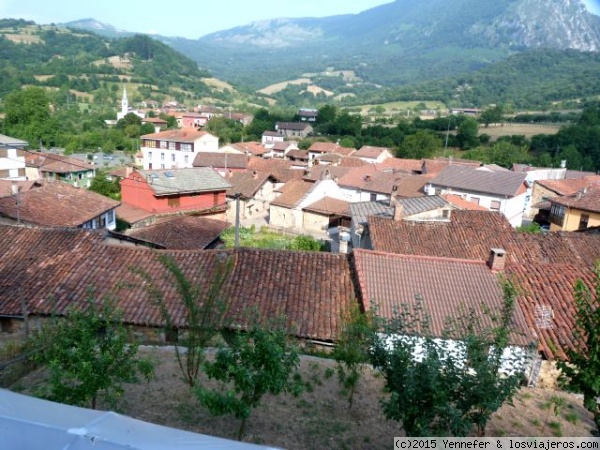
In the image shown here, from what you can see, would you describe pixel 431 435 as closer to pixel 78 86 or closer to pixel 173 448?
pixel 173 448

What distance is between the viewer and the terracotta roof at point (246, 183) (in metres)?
37.8

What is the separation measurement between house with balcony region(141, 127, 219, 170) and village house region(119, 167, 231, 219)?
22.8 m

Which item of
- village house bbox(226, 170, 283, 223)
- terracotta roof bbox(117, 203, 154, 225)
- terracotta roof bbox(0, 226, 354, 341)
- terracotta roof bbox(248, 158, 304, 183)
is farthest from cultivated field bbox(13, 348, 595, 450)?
terracotta roof bbox(248, 158, 304, 183)

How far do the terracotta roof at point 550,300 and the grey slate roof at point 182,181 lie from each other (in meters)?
23.2

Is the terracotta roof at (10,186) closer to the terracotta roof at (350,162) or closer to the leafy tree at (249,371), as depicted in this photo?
the leafy tree at (249,371)

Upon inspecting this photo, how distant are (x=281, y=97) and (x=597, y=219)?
173 m

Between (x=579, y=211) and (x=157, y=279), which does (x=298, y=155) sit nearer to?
(x=579, y=211)

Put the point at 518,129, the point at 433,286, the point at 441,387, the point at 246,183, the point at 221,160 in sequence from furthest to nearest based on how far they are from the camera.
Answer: the point at 518,129
the point at 221,160
the point at 246,183
the point at 433,286
the point at 441,387

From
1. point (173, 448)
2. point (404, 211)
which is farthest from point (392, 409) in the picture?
point (404, 211)

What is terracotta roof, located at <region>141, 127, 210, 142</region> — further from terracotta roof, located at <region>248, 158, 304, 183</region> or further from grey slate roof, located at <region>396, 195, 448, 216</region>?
grey slate roof, located at <region>396, 195, 448, 216</region>

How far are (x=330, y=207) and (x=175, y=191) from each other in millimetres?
10666

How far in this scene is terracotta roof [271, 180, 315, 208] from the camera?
34656 millimetres

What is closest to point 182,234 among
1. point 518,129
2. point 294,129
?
point 294,129

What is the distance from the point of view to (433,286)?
12.8 meters
